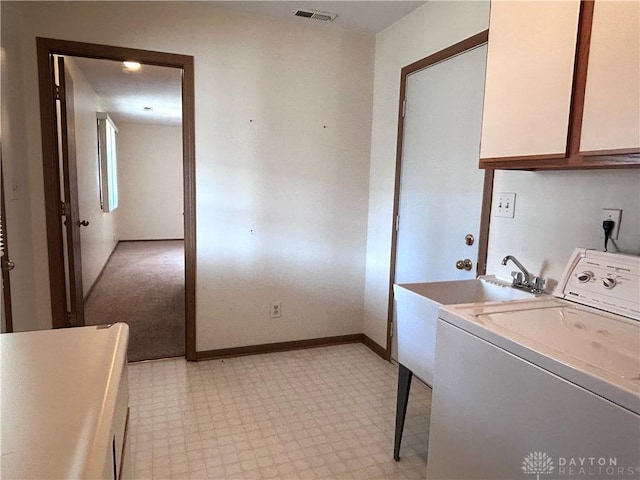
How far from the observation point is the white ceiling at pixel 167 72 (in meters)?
2.62

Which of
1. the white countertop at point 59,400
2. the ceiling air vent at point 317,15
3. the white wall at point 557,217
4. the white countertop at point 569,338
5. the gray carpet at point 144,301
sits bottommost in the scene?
the gray carpet at point 144,301

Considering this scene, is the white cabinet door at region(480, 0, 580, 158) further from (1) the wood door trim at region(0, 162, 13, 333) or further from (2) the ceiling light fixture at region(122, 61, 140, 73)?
(2) the ceiling light fixture at region(122, 61, 140, 73)

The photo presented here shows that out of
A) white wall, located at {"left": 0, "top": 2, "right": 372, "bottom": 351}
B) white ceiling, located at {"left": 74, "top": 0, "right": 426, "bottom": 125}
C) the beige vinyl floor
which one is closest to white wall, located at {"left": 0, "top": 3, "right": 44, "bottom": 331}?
white wall, located at {"left": 0, "top": 2, "right": 372, "bottom": 351}

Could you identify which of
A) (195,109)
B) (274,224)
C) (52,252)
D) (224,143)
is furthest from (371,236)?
(52,252)

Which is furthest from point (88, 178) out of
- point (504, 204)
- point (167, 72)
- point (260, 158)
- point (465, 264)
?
point (504, 204)

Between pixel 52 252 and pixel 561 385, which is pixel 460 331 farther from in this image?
pixel 52 252

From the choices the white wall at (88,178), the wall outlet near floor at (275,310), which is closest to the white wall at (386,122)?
the wall outlet near floor at (275,310)

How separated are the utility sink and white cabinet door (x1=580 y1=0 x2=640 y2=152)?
28.3 inches

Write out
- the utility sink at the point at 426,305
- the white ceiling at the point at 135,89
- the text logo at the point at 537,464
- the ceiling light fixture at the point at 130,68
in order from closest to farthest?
the text logo at the point at 537,464 → the utility sink at the point at 426,305 → the ceiling light fixture at the point at 130,68 → the white ceiling at the point at 135,89

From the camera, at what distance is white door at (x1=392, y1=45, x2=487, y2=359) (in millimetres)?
2215

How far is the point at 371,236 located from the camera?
3.25 meters

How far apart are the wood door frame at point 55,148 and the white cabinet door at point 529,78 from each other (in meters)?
1.88

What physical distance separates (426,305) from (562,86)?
91 cm

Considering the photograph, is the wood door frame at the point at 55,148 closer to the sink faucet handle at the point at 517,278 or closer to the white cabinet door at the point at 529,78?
the white cabinet door at the point at 529,78
